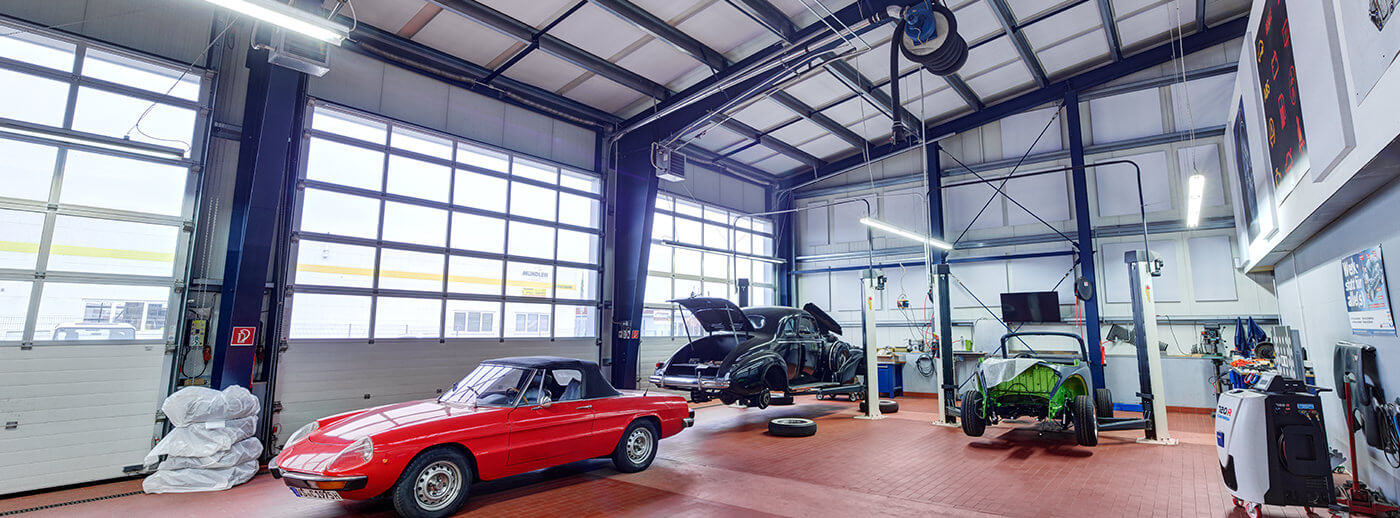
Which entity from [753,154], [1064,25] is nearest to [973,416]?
[1064,25]

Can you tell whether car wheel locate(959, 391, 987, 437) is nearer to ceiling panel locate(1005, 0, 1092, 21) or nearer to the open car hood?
the open car hood

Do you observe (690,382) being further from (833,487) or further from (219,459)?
(219,459)

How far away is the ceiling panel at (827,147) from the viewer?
14633mm

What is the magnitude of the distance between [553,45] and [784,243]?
956 centimetres

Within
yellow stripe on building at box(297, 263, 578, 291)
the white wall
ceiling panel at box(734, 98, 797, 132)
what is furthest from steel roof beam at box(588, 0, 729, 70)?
the white wall

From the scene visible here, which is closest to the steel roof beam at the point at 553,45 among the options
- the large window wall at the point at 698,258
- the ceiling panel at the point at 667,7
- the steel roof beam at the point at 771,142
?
the ceiling panel at the point at 667,7

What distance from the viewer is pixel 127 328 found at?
639 centimetres

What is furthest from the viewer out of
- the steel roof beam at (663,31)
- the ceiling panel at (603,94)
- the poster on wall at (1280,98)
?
the ceiling panel at (603,94)

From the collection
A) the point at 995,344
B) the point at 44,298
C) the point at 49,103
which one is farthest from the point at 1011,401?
the point at 49,103

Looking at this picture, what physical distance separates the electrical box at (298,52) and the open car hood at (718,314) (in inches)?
210

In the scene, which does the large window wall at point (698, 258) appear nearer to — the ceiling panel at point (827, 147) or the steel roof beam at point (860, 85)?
the ceiling panel at point (827, 147)

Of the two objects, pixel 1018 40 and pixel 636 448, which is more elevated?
pixel 1018 40

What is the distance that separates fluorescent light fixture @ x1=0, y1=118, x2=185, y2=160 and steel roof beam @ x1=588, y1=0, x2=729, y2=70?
210 inches

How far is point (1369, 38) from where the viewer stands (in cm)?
321
